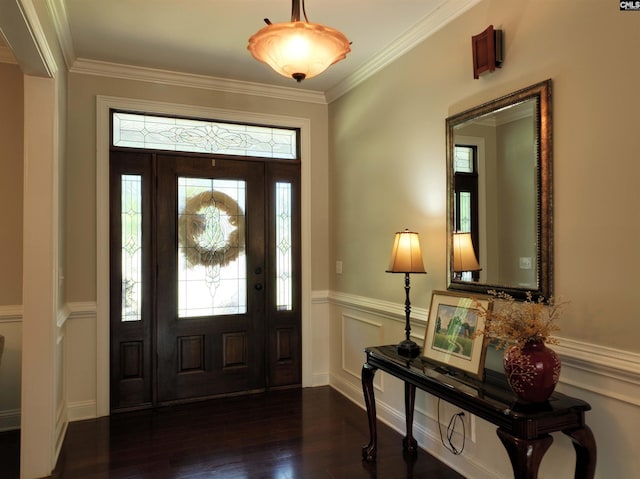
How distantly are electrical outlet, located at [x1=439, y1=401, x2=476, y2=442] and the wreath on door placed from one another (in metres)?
2.22

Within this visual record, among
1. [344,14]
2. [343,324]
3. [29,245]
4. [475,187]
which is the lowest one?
[343,324]

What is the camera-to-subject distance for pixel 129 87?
3732 millimetres

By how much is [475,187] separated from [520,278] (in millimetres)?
611

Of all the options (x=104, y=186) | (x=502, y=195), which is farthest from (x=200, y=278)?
(x=502, y=195)

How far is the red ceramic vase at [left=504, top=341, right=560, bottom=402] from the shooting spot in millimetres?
1711

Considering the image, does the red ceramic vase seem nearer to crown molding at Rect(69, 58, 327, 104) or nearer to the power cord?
the power cord

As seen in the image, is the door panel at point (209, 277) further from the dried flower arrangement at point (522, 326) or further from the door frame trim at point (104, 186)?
the dried flower arrangement at point (522, 326)

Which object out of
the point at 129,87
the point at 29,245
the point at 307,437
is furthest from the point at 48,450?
the point at 129,87

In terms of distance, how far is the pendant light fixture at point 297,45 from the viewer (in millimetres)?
1878

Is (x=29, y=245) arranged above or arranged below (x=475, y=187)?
below

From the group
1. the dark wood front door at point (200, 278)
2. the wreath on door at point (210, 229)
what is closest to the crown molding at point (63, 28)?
the dark wood front door at point (200, 278)

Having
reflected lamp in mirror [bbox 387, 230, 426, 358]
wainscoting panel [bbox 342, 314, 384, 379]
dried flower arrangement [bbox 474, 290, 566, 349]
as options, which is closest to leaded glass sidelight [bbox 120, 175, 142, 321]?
wainscoting panel [bbox 342, 314, 384, 379]

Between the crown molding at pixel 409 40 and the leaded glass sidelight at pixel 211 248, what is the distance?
136cm

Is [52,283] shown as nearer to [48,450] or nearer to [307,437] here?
[48,450]
